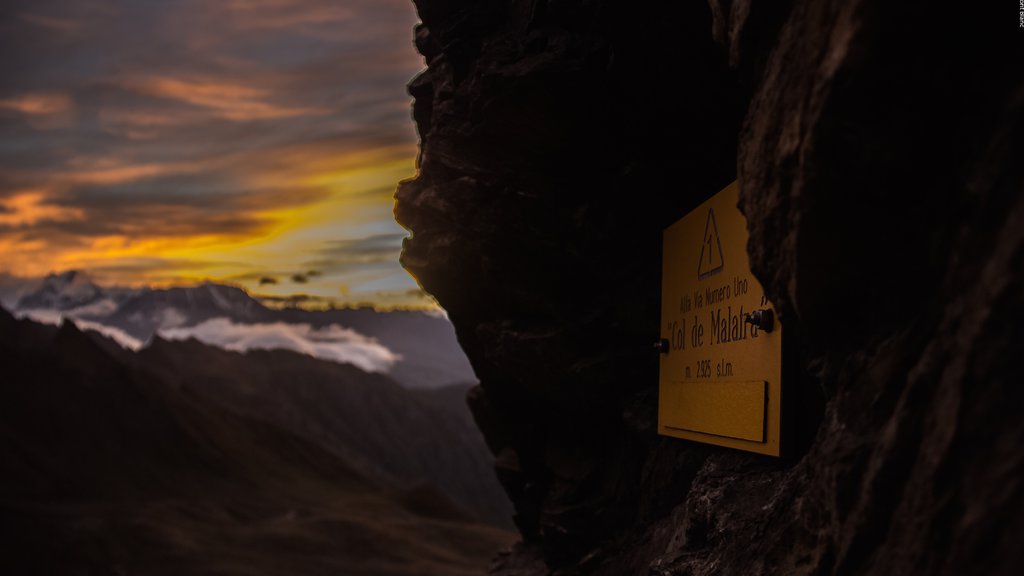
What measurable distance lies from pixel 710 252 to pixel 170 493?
44792 mm

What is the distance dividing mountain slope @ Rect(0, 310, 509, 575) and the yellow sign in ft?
78.7

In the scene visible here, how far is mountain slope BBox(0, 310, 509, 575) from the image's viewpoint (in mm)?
31797

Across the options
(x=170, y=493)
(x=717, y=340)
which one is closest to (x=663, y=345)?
(x=717, y=340)

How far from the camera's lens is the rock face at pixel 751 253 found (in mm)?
3762

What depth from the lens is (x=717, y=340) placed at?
24.2ft

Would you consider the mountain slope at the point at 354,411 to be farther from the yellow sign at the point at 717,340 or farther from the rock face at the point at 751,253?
the yellow sign at the point at 717,340

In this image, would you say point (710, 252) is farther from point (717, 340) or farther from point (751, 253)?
point (751, 253)

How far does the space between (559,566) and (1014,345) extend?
9.20 metres

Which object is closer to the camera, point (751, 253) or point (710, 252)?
point (751, 253)

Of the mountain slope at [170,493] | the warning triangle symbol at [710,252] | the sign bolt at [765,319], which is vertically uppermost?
the warning triangle symbol at [710,252]

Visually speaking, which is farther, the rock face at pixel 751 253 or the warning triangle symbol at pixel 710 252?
the warning triangle symbol at pixel 710 252

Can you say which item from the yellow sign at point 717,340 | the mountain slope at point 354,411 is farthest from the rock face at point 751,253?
the mountain slope at point 354,411

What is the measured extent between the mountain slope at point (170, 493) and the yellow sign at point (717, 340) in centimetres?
2400

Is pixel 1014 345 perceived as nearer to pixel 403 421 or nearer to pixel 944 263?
pixel 944 263
